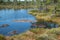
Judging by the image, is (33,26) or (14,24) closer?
(33,26)

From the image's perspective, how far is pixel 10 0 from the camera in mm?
108000

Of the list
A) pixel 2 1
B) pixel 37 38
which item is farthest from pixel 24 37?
pixel 2 1

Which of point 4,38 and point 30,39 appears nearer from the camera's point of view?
point 30,39

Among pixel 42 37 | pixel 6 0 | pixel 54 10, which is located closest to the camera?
pixel 42 37

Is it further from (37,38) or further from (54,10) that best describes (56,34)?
(54,10)

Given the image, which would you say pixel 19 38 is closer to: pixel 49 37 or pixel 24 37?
pixel 24 37

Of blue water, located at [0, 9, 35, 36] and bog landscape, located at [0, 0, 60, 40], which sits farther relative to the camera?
blue water, located at [0, 9, 35, 36]

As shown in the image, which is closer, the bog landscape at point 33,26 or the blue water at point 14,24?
the bog landscape at point 33,26

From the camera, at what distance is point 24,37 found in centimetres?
2147

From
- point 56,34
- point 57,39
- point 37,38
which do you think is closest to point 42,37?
point 37,38

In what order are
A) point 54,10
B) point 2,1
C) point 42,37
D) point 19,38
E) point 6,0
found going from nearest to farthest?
point 42,37, point 19,38, point 54,10, point 2,1, point 6,0

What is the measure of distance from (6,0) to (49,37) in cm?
8829

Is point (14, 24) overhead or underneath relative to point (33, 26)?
underneath

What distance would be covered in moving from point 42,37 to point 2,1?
269ft
